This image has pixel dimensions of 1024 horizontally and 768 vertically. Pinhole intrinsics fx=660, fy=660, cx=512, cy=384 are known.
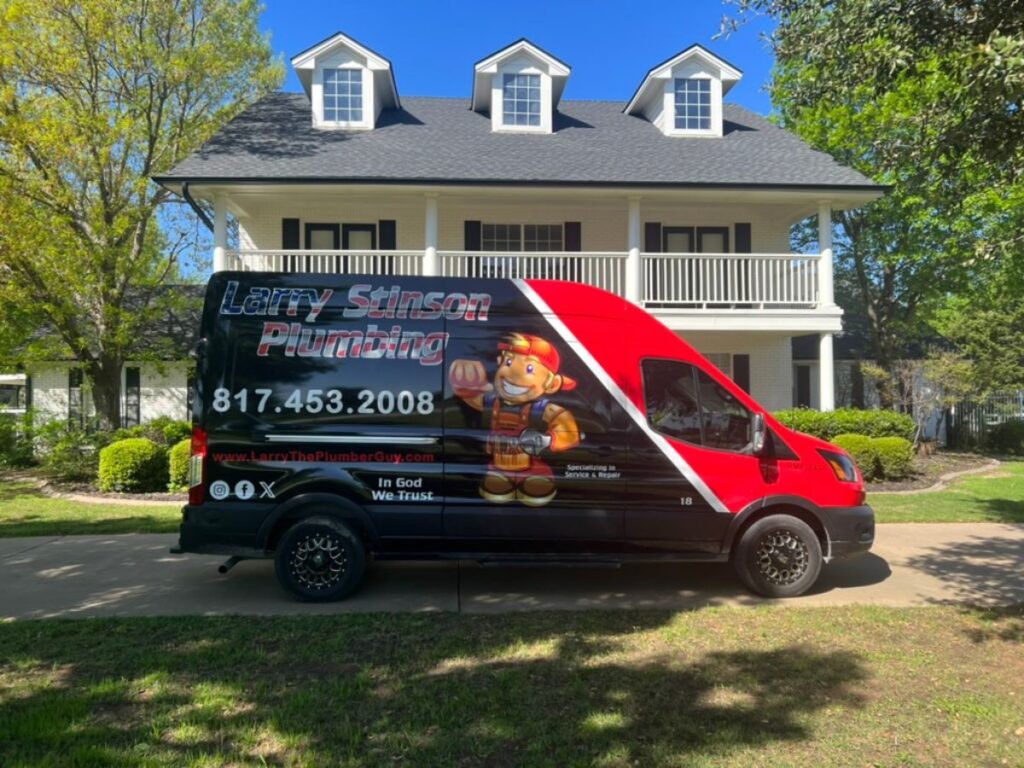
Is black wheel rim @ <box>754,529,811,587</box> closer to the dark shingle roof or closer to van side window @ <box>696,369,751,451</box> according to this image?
van side window @ <box>696,369,751,451</box>

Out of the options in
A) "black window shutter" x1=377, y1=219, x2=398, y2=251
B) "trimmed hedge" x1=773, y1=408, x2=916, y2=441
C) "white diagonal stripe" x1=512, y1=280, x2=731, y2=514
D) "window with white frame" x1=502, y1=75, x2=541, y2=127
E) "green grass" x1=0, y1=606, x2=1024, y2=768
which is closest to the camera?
"green grass" x1=0, y1=606, x2=1024, y2=768

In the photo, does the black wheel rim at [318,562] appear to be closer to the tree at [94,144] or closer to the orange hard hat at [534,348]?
the orange hard hat at [534,348]

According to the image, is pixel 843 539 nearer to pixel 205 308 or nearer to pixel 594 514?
pixel 594 514

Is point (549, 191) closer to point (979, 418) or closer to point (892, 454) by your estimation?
point (892, 454)

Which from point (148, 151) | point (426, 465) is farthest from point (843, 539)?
point (148, 151)

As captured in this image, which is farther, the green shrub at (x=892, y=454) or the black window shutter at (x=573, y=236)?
the black window shutter at (x=573, y=236)

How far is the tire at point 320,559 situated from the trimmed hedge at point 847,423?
975 centimetres

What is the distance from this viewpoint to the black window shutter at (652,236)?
15.1m

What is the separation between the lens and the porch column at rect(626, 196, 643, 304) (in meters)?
13.3

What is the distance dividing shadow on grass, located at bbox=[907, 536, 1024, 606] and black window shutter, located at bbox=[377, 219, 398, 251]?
1166 cm

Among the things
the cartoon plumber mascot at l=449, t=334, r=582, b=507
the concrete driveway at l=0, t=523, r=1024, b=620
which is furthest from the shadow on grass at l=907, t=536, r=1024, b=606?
the cartoon plumber mascot at l=449, t=334, r=582, b=507

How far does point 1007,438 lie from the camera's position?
18.5m

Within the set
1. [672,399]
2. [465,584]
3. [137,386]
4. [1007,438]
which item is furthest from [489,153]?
[1007,438]

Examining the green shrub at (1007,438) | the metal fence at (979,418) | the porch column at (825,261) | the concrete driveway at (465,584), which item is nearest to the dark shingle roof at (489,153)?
the porch column at (825,261)
